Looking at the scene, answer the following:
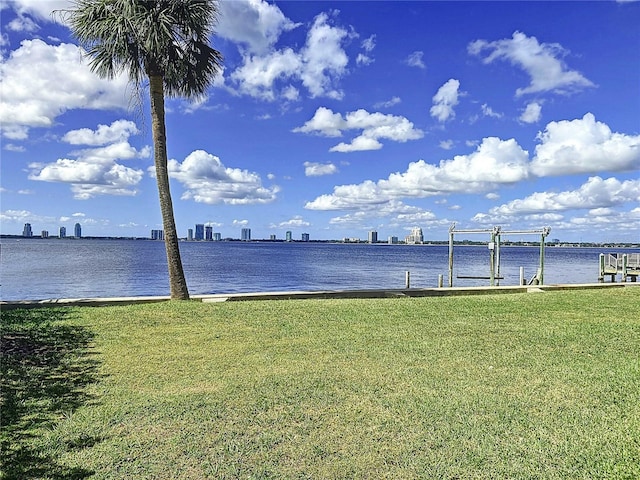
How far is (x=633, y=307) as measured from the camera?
1080cm

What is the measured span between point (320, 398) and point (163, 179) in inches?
352

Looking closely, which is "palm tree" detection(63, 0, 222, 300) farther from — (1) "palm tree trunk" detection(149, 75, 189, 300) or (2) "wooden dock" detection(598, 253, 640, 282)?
(2) "wooden dock" detection(598, 253, 640, 282)

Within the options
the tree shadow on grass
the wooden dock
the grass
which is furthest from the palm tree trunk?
the wooden dock

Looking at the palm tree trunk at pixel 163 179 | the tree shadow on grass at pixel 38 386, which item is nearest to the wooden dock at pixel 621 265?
the palm tree trunk at pixel 163 179

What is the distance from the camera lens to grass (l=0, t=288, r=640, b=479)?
3.69 metres

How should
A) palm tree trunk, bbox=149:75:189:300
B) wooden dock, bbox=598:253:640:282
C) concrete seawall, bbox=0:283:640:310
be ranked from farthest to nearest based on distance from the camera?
wooden dock, bbox=598:253:640:282
palm tree trunk, bbox=149:75:189:300
concrete seawall, bbox=0:283:640:310

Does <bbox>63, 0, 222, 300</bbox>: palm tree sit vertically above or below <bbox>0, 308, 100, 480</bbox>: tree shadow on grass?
above

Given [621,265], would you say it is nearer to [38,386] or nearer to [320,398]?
[320,398]

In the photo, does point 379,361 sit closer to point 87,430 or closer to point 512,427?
point 512,427

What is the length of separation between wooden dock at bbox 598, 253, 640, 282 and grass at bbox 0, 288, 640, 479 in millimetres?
23650

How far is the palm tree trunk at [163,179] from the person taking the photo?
40.0 feet

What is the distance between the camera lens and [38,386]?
5.44 meters

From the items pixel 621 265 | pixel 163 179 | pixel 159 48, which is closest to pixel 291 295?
pixel 163 179

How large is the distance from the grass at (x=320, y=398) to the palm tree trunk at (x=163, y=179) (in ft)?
10.1
